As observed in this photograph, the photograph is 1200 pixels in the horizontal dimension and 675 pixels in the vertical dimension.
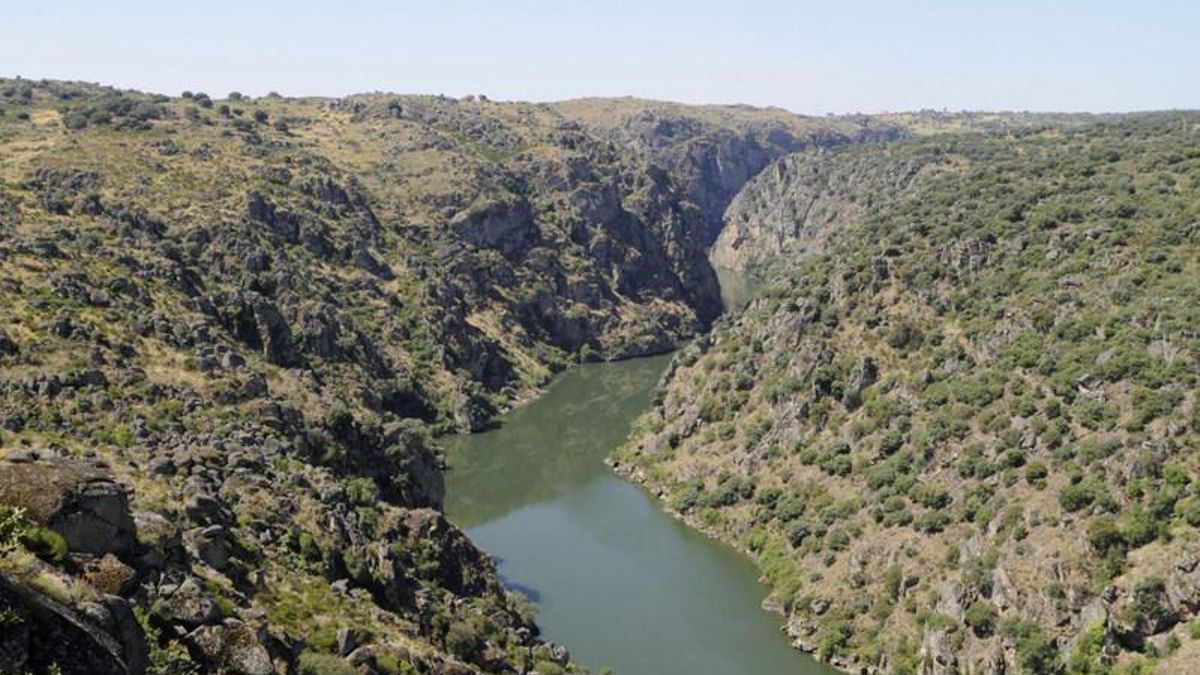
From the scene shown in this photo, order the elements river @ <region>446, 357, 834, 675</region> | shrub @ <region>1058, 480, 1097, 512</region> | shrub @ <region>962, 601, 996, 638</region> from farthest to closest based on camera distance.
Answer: river @ <region>446, 357, 834, 675</region> → shrub @ <region>1058, 480, 1097, 512</region> → shrub @ <region>962, 601, 996, 638</region>

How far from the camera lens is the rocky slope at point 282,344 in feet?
79.8

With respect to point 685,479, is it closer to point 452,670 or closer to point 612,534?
point 612,534

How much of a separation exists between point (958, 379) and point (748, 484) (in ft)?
57.9

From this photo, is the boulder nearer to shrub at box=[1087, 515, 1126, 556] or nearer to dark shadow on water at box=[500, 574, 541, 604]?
dark shadow on water at box=[500, 574, 541, 604]

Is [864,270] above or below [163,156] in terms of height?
below

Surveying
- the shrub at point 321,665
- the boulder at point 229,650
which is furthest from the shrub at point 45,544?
the shrub at point 321,665

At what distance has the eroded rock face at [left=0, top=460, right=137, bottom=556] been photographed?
21.1m

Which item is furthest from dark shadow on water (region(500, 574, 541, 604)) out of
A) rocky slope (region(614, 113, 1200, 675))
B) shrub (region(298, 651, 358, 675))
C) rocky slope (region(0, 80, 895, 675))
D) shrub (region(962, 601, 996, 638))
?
shrub (region(298, 651, 358, 675))

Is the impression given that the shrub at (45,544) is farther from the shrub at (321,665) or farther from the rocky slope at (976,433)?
the rocky slope at (976,433)

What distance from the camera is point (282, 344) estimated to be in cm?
8806

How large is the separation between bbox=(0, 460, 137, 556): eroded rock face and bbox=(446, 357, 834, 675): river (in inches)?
1453

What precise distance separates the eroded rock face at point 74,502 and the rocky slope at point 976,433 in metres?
42.0

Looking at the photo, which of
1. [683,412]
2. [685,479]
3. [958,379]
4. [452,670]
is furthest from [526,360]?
[452,670]

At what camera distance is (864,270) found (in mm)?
90188
